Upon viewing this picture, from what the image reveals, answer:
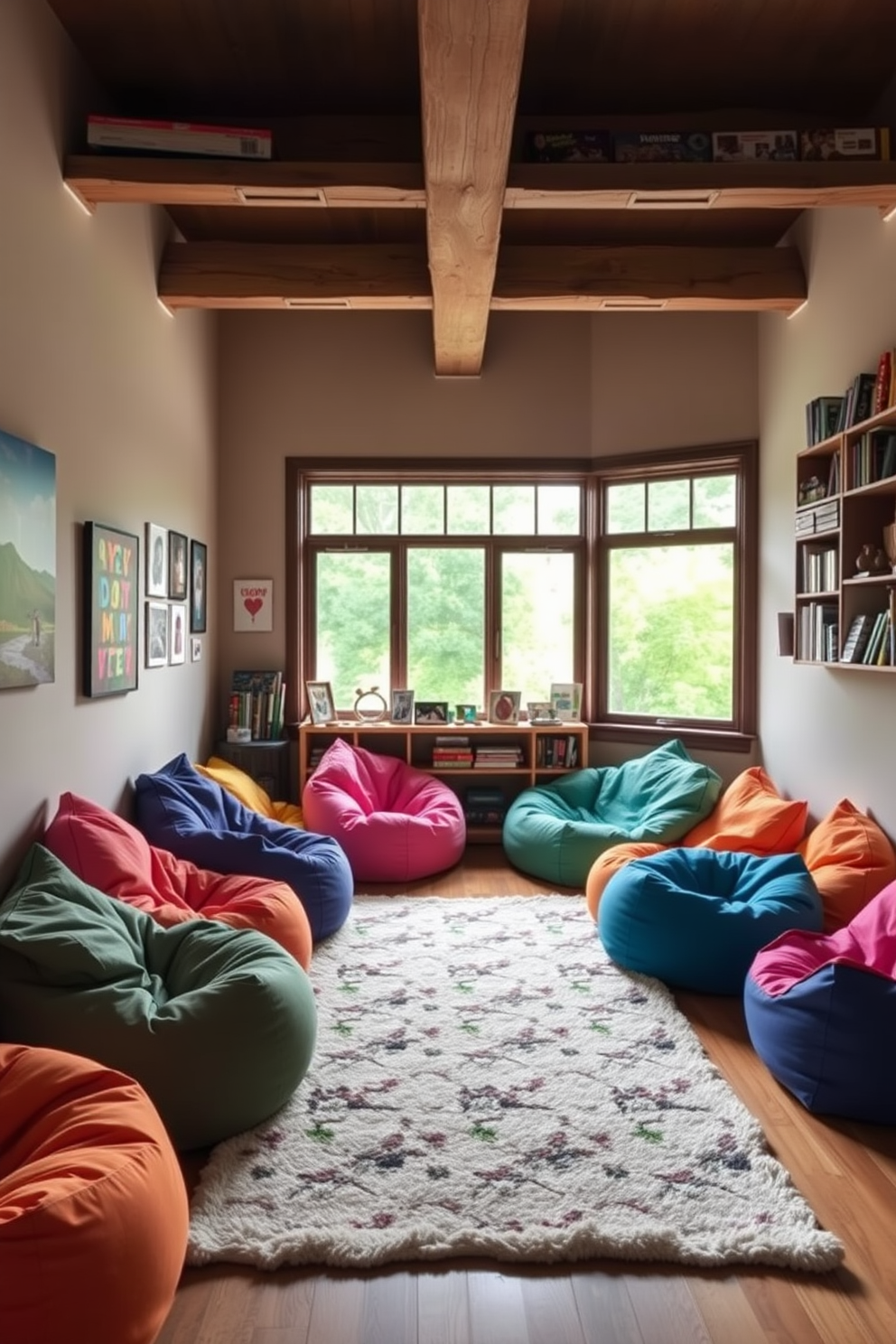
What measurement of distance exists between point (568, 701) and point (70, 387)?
3295mm

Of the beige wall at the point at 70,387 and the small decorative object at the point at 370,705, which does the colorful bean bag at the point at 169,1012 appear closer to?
the beige wall at the point at 70,387

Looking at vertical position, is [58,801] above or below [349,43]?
below

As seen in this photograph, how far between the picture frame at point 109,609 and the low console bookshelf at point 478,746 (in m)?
1.66

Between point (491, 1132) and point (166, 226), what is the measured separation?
13.7 ft

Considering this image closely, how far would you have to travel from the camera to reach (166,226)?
4.01 metres

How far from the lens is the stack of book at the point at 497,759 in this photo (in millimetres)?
5031

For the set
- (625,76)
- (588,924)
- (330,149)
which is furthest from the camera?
→ (588,924)

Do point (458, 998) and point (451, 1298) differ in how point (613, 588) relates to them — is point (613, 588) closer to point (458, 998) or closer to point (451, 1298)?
point (458, 998)

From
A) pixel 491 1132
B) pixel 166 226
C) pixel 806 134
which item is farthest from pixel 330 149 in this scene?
pixel 491 1132

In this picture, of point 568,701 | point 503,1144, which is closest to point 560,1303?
point 503,1144

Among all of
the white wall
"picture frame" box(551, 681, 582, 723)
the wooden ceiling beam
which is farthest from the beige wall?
the white wall

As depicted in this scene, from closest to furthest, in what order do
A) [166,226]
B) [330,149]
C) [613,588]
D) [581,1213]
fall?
[581,1213], [330,149], [166,226], [613,588]

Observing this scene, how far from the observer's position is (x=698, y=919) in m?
2.94

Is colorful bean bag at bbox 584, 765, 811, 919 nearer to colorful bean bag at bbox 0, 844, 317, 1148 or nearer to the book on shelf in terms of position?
colorful bean bag at bbox 0, 844, 317, 1148
